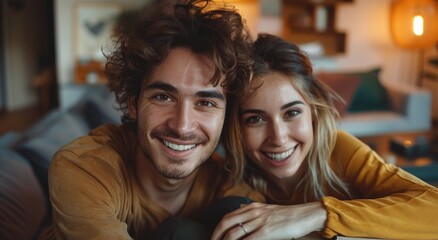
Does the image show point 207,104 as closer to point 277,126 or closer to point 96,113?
point 277,126

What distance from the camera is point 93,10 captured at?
16.5 ft

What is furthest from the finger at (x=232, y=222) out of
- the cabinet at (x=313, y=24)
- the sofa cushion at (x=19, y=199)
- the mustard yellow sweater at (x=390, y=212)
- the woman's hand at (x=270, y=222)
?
the cabinet at (x=313, y=24)

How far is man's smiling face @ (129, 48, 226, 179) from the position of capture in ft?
4.40

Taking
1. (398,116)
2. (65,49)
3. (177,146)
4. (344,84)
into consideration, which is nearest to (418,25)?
(398,116)

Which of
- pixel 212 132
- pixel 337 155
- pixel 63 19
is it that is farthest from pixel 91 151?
pixel 63 19

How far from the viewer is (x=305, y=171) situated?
5.41 ft

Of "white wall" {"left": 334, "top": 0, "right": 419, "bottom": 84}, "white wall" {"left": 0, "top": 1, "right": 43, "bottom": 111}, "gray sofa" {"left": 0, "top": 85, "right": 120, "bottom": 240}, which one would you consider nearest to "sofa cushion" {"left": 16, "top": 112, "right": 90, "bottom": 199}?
"gray sofa" {"left": 0, "top": 85, "right": 120, "bottom": 240}

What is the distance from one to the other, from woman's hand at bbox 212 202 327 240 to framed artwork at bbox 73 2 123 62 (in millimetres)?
4097

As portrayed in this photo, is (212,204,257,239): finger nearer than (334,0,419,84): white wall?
Yes

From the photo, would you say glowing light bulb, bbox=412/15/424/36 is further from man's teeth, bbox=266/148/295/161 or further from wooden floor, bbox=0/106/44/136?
wooden floor, bbox=0/106/44/136

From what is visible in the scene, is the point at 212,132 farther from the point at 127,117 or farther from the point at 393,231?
the point at 393,231

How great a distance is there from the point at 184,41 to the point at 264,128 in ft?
1.21

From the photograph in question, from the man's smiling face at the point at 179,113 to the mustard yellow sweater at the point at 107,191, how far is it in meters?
0.13

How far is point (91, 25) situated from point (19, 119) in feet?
6.99
